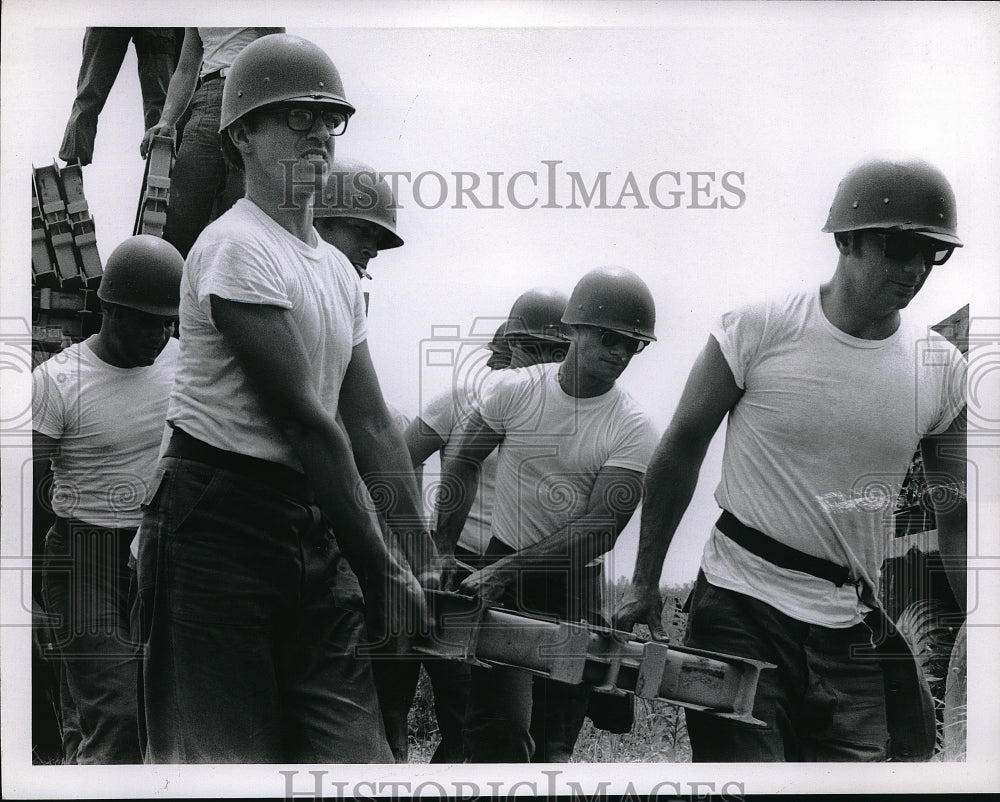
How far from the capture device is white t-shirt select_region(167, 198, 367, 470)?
3541 millimetres

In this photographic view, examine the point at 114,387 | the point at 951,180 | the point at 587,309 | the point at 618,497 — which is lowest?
the point at 618,497

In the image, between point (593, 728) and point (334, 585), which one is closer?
point (334, 585)

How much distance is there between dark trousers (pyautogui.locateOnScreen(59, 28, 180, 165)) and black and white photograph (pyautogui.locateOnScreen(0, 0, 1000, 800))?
0.01 metres

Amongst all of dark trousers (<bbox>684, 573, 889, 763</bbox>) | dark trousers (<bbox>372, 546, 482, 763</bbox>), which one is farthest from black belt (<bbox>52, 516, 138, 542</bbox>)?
dark trousers (<bbox>684, 573, 889, 763</bbox>)

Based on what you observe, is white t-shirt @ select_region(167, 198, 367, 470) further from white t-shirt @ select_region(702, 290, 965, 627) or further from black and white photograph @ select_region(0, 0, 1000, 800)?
white t-shirt @ select_region(702, 290, 965, 627)

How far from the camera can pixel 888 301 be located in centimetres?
382

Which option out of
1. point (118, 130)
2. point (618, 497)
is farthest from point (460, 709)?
point (118, 130)

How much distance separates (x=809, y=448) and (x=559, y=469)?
31.2 inches

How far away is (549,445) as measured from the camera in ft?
12.5

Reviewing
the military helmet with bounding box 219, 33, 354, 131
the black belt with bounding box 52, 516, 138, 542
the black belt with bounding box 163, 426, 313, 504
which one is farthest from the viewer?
the black belt with bounding box 52, 516, 138, 542

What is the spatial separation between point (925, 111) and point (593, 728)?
2.29 m

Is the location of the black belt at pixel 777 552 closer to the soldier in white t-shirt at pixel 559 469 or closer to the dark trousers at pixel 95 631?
the soldier in white t-shirt at pixel 559 469

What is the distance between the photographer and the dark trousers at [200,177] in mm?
3766

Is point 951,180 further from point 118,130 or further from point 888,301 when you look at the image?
point 118,130
